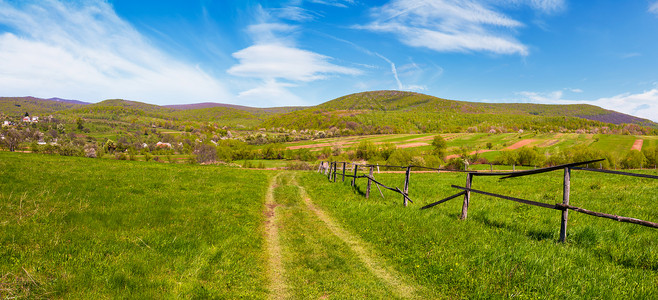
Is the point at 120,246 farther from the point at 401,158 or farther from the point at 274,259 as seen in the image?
the point at 401,158

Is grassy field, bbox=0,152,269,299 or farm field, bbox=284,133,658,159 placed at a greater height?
farm field, bbox=284,133,658,159

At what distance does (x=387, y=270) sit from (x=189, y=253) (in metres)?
4.98

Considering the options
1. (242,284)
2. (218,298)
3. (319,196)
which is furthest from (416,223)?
(319,196)

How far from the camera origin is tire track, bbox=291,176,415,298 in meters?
5.57

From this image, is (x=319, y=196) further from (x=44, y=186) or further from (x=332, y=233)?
(x=44, y=186)

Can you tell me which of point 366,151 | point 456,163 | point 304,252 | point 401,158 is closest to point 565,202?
point 304,252

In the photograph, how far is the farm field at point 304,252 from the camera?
4871mm

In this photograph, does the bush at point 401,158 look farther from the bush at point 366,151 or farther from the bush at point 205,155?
the bush at point 205,155

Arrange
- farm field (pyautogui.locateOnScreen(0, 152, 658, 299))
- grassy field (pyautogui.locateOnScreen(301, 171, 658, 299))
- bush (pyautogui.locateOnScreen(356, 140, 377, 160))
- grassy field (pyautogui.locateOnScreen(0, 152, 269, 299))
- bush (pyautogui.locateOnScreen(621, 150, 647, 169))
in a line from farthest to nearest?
bush (pyautogui.locateOnScreen(356, 140, 377, 160))
bush (pyautogui.locateOnScreen(621, 150, 647, 169))
grassy field (pyautogui.locateOnScreen(301, 171, 658, 299))
farm field (pyautogui.locateOnScreen(0, 152, 658, 299))
grassy field (pyautogui.locateOnScreen(0, 152, 269, 299))

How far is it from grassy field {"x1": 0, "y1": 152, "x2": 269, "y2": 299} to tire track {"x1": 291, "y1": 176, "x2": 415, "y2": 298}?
2.69 metres

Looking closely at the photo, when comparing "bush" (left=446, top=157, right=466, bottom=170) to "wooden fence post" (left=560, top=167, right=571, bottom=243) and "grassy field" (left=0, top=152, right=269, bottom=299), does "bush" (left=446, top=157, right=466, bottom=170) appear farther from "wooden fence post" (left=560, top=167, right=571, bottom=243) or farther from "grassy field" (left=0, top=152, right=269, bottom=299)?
"grassy field" (left=0, top=152, right=269, bottom=299)

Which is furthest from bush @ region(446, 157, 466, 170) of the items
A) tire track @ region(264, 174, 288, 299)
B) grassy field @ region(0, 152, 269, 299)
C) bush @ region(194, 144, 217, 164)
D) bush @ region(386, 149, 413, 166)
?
grassy field @ region(0, 152, 269, 299)

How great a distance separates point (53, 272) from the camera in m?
4.53

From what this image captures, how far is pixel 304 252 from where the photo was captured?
25.0 ft
